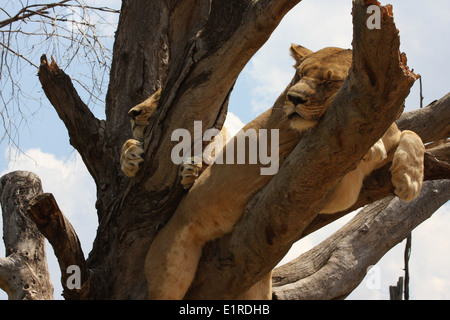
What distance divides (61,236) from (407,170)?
6.38 ft

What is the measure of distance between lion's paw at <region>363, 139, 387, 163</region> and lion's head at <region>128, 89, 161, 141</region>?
1567 millimetres

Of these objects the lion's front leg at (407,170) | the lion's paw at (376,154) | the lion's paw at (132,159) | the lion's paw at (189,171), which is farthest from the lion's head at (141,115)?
the lion's front leg at (407,170)

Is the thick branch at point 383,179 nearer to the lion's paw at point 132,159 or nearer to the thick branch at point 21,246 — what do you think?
the lion's paw at point 132,159

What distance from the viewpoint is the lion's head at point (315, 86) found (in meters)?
3.05

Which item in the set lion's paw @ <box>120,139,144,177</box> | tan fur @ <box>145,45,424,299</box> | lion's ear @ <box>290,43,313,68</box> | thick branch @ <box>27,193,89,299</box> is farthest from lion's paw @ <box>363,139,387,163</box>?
thick branch @ <box>27,193,89,299</box>

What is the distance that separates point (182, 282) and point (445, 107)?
232 cm

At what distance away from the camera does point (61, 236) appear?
3.41 meters

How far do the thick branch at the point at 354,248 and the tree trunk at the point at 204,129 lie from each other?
1.10 ft

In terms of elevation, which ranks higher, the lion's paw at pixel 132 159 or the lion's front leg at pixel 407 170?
the lion's paw at pixel 132 159

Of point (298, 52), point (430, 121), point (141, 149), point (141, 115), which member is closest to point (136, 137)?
point (141, 115)

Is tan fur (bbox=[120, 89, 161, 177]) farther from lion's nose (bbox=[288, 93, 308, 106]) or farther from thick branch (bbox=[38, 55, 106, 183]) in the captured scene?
lion's nose (bbox=[288, 93, 308, 106])

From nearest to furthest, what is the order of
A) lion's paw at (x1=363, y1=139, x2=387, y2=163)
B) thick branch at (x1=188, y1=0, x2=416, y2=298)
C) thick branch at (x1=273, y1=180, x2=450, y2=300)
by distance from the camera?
thick branch at (x1=188, y1=0, x2=416, y2=298), lion's paw at (x1=363, y1=139, x2=387, y2=163), thick branch at (x1=273, y1=180, x2=450, y2=300)

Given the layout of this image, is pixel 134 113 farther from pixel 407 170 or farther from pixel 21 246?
pixel 407 170

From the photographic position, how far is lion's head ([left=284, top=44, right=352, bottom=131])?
10.0ft
